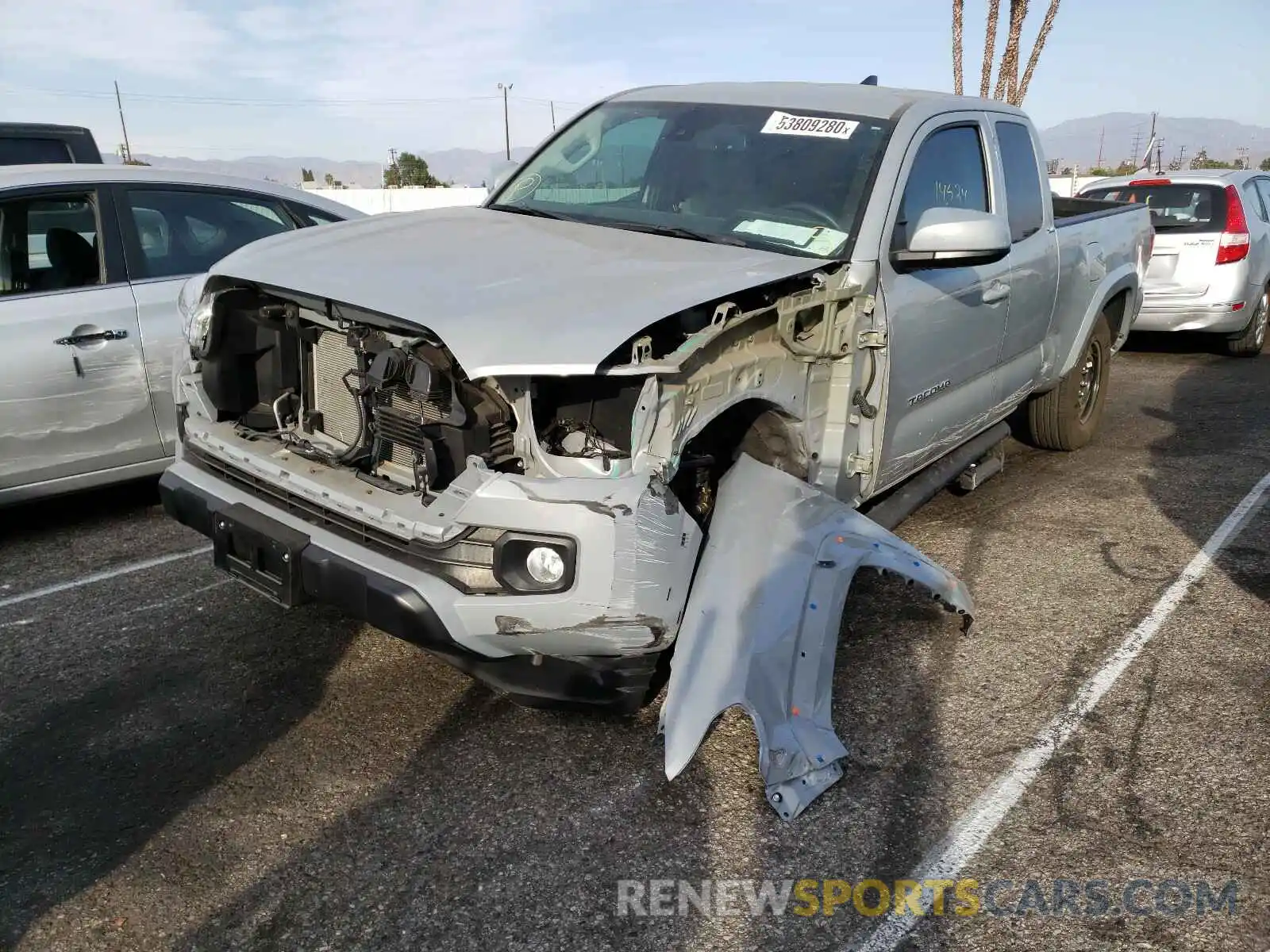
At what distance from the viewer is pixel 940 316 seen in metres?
3.96

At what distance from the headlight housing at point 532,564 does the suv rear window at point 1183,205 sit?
26.7 ft

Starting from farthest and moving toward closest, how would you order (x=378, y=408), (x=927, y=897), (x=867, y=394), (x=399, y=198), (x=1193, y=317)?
(x=399, y=198) → (x=1193, y=317) → (x=867, y=394) → (x=378, y=408) → (x=927, y=897)

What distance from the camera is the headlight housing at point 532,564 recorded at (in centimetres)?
268

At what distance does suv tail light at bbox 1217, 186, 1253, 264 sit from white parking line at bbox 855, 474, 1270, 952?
576 centimetres

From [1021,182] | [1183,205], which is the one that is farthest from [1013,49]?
[1021,182]

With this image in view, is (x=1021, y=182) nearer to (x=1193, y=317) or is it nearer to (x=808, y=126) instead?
(x=808, y=126)

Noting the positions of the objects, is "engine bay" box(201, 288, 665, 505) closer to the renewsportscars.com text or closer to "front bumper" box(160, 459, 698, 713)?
"front bumper" box(160, 459, 698, 713)

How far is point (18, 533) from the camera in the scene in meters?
5.00

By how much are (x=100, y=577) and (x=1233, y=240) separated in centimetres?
919

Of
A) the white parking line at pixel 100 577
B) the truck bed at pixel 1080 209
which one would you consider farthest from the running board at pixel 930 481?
the white parking line at pixel 100 577

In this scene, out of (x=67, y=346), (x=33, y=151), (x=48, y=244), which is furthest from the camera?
(x=33, y=151)

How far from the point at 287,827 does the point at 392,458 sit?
3.65ft

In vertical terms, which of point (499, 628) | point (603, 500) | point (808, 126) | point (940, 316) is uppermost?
point (808, 126)

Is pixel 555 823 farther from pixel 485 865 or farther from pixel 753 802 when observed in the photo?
pixel 753 802
